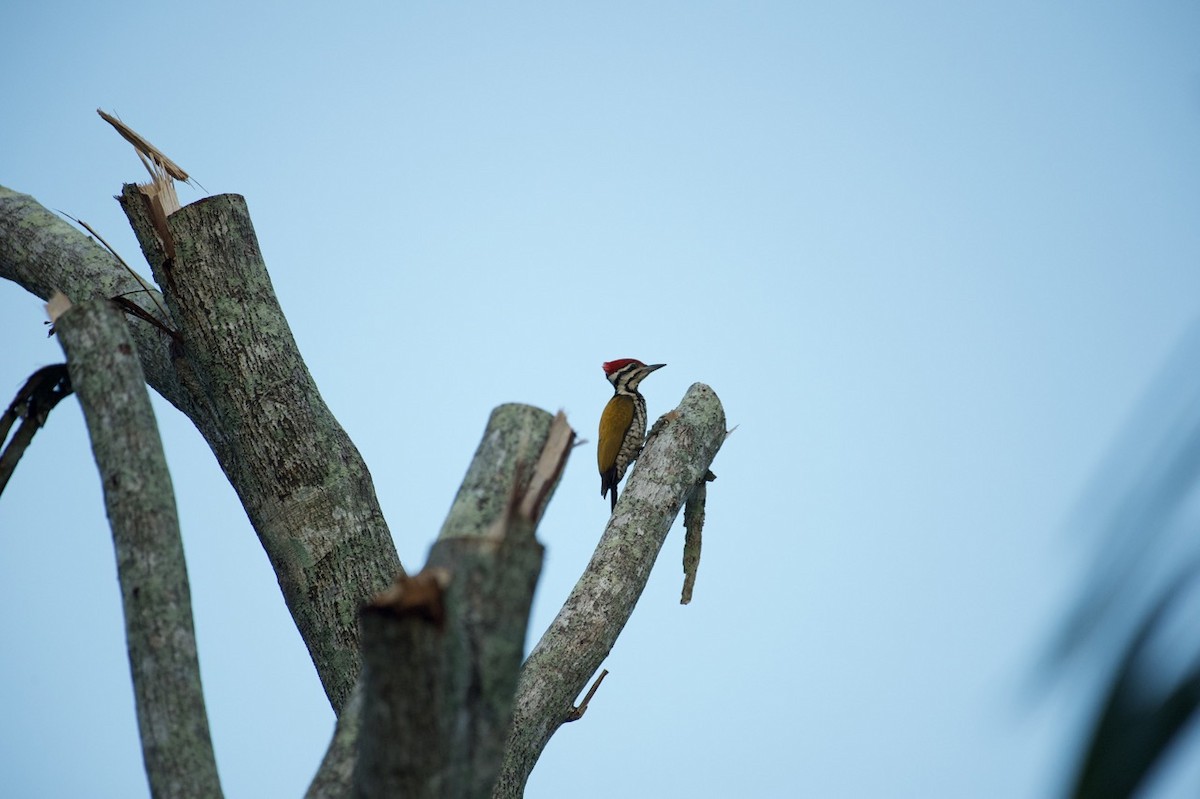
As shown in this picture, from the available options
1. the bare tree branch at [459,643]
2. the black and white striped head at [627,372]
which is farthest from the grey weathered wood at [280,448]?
the black and white striped head at [627,372]

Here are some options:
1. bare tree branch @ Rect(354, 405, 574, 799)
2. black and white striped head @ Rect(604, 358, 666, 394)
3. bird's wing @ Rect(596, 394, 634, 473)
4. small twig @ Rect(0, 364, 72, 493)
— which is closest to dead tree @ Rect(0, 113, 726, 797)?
bare tree branch @ Rect(354, 405, 574, 799)

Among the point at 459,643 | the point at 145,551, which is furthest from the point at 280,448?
the point at 459,643

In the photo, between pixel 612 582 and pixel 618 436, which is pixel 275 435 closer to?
pixel 612 582

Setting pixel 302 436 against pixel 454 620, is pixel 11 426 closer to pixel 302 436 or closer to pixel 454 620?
pixel 302 436

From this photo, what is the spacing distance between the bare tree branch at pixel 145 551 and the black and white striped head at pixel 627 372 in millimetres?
4214

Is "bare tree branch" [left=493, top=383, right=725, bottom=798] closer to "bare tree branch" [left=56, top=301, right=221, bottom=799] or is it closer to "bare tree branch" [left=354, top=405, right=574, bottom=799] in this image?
"bare tree branch" [left=56, top=301, right=221, bottom=799]

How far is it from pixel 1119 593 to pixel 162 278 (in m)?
3.32

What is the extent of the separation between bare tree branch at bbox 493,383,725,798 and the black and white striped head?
6.08 feet

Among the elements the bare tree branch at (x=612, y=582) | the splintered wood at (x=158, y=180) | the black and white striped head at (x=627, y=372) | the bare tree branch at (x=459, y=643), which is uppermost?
the black and white striped head at (x=627, y=372)

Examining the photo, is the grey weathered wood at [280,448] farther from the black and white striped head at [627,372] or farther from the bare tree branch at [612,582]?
the black and white striped head at [627,372]

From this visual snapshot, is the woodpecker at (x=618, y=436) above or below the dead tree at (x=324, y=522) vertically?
above

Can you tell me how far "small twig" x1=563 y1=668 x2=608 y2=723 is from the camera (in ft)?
11.7

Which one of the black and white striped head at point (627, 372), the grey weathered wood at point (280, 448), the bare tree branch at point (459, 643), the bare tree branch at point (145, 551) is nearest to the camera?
the bare tree branch at point (459, 643)

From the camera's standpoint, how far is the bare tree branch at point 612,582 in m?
3.36
